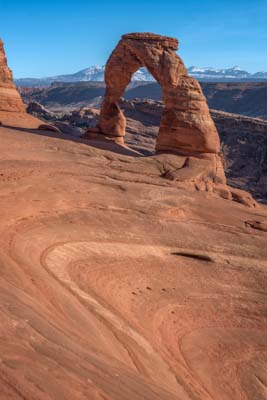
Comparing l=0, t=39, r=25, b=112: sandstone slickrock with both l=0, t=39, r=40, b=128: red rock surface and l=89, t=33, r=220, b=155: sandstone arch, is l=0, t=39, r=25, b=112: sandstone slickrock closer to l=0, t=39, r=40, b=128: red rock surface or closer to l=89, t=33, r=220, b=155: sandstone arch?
l=0, t=39, r=40, b=128: red rock surface

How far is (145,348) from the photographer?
6.27 meters

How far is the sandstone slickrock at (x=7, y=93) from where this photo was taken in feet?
78.4

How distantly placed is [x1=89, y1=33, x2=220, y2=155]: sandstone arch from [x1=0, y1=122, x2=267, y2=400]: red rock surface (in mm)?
5343

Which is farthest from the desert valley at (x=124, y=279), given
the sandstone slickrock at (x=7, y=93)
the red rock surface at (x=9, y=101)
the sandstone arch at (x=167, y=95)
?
the sandstone slickrock at (x=7, y=93)

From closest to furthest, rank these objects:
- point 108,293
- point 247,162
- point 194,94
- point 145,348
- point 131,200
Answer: point 145,348 → point 108,293 → point 131,200 → point 194,94 → point 247,162

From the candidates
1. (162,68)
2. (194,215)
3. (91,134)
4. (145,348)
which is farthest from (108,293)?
(91,134)

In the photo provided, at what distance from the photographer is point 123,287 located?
8.45m

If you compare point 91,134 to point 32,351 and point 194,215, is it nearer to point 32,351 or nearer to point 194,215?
point 194,215

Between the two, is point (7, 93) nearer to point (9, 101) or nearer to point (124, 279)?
point (9, 101)

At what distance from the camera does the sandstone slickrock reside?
23.9 m

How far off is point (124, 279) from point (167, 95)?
12269 millimetres

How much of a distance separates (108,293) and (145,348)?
1.83 meters

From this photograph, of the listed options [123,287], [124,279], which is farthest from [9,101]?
[123,287]

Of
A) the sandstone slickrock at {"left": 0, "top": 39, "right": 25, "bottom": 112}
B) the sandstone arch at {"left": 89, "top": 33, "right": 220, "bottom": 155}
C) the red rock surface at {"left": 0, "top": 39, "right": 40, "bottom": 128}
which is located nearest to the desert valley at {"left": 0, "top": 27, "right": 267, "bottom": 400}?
the sandstone arch at {"left": 89, "top": 33, "right": 220, "bottom": 155}
